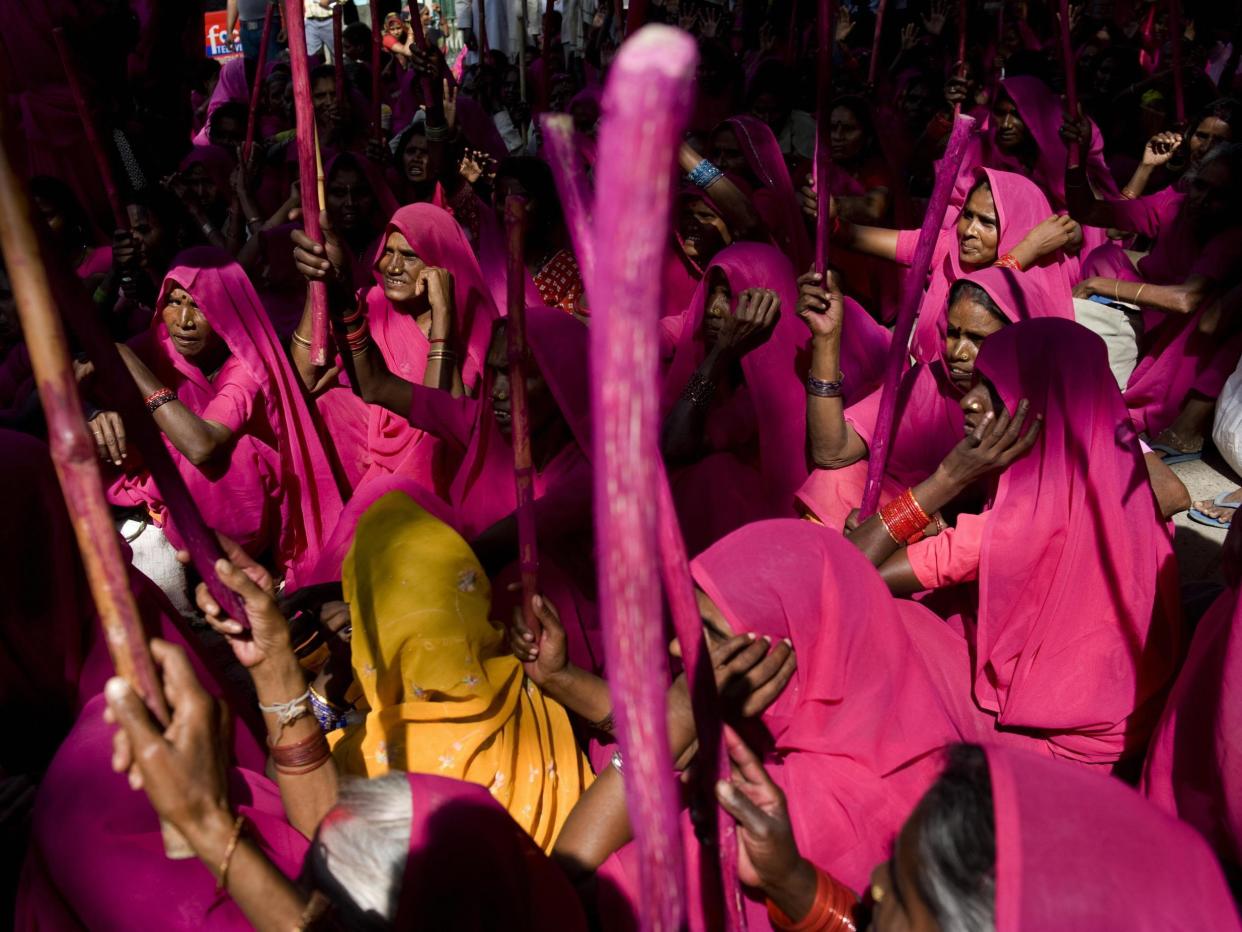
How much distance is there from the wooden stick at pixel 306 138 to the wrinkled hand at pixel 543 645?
3.13ft

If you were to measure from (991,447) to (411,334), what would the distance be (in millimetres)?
2348

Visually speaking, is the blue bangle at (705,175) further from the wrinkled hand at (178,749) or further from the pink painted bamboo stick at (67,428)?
the pink painted bamboo stick at (67,428)

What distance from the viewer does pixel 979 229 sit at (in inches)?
142

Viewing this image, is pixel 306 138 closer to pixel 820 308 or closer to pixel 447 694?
pixel 447 694

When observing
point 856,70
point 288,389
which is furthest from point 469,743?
point 856,70

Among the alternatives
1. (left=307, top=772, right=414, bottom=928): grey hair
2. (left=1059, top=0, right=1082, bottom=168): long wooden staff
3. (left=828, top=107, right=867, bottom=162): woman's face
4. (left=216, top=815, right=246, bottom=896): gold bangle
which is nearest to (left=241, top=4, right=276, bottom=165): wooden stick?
(left=828, top=107, right=867, bottom=162): woman's face

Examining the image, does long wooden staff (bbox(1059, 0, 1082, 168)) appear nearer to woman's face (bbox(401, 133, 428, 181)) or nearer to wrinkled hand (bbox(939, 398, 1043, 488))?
wrinkled hand (bbox(939, 398, 1043, 488))

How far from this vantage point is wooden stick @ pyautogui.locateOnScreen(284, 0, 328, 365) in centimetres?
181

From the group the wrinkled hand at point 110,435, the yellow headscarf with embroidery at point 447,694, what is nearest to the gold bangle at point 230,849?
the yellow headscarf with embroidery at point 447,694

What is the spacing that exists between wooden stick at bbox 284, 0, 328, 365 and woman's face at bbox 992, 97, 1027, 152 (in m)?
4.07

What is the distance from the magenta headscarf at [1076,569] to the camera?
89.4 inches

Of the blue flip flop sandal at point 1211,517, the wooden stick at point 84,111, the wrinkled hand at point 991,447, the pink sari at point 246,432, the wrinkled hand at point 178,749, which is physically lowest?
the blue flip flop sandal at point 1211,517

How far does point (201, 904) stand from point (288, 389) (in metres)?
2.42

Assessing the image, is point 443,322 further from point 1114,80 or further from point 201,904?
point 1114,80
